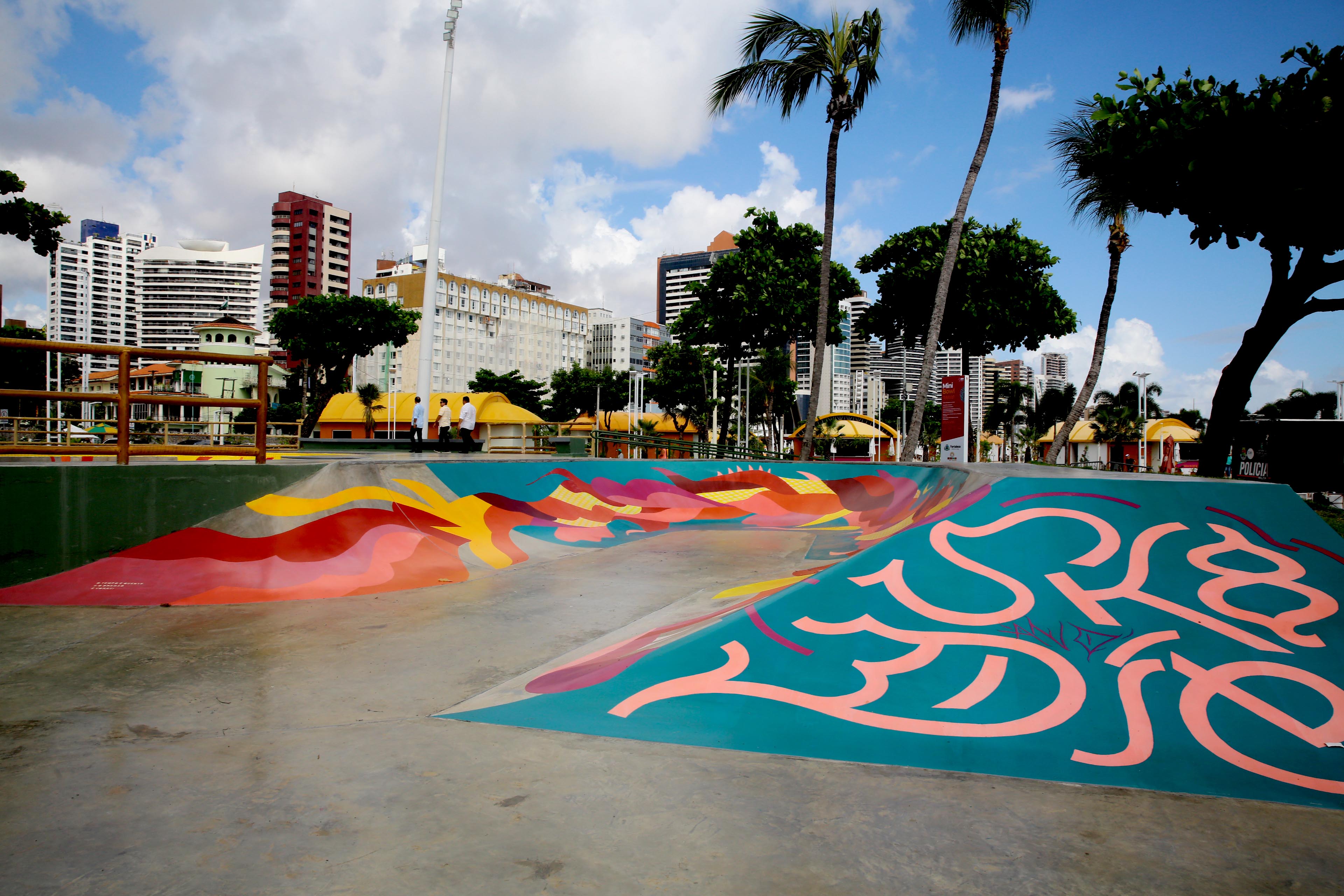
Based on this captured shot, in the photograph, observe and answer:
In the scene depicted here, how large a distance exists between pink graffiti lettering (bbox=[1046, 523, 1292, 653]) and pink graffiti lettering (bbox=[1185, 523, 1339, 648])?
5.6 inches

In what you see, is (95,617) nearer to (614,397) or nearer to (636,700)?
(636,700)

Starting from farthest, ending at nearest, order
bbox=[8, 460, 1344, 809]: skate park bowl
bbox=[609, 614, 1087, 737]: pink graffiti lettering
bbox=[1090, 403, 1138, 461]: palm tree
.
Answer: bbox=[1090, 403, 1138, 461]: palm tree, bbox=[609, 614, 1087, 737]: pink graffiti lettering, bbox=[8, 460, 1344, 809]: skate park bowl

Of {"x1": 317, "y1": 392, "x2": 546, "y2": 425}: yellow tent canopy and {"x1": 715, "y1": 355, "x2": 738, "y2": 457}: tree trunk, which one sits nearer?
{"x1": 715, "y1": 355, "x2": 738, "y2": 457}: tree trunk

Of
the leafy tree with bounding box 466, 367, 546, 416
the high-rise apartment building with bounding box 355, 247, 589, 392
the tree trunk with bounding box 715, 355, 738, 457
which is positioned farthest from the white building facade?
the tree trunk with bounding box 715, 355, 738, 457

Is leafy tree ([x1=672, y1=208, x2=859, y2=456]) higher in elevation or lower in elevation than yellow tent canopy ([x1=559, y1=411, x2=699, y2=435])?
higher

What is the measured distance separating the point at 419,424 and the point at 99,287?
19529 cm

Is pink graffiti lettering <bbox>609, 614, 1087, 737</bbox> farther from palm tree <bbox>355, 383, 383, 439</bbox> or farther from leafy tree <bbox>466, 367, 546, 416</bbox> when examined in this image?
leafy tree <bbox>466, 367, 546, 416</bbox>

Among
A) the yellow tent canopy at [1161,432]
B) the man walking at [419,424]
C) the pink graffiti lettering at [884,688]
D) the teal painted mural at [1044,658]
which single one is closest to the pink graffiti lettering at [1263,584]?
the teal painted mural at [1044,658]

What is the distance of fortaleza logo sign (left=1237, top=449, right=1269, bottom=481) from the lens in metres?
23.3

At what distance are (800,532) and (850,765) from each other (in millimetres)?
10041

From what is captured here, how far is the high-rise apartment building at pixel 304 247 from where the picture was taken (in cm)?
13650

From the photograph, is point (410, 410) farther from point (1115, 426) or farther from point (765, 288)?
point (1115, 426)

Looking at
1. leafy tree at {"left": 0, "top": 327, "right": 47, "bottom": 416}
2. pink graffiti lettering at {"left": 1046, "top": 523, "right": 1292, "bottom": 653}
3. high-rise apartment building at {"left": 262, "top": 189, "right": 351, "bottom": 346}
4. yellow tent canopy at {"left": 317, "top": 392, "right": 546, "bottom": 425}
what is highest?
high-rise apartment building at {"left": 262, "top": 189, "right": 351, "bottom": 346}

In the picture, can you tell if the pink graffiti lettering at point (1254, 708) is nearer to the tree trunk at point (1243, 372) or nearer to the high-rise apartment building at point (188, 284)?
the tree trunk at point (1243, 372)
